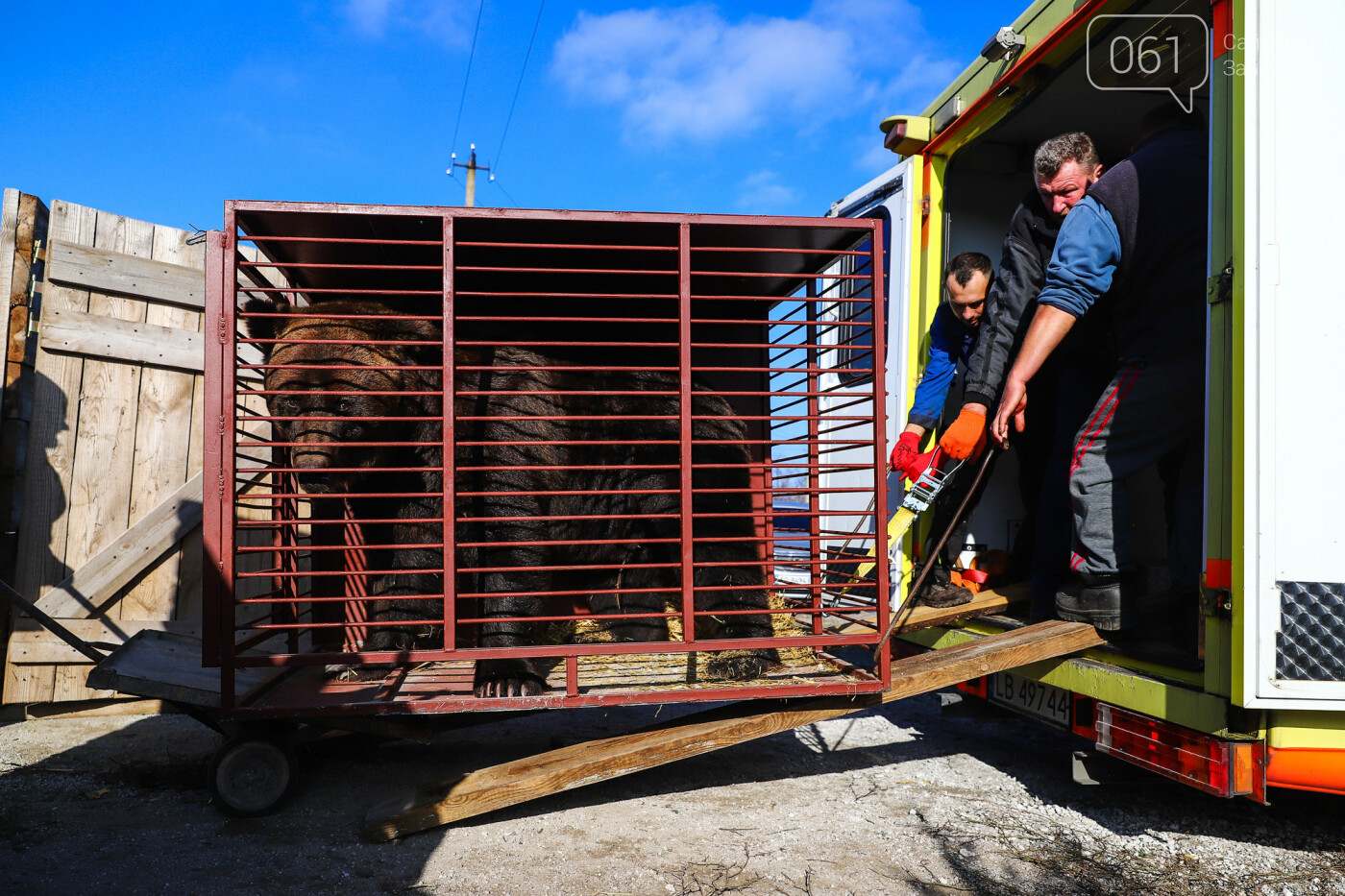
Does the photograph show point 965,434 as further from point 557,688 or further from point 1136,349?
point 557,688

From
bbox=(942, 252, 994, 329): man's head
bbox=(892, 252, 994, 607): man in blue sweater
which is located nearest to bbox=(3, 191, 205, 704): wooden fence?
bbox=(892, 252, 994, 607): man in blue sweater

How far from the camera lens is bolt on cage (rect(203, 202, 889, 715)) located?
2.54 metres

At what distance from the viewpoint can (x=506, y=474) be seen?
10.9ft

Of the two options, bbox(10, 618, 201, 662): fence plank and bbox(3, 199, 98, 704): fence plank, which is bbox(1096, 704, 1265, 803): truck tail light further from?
bbox(3, 199, 98, 704): fence plank

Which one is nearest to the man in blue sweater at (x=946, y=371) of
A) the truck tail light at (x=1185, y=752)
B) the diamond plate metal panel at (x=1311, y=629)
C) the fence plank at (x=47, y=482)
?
the truck tail light at (x=1185, y=752)

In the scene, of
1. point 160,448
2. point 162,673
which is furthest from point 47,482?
point 162,673

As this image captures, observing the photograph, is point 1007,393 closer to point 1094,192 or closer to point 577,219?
point 1094,192

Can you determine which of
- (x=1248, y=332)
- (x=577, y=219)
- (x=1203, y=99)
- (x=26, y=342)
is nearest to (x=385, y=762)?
(x=577, y=219)

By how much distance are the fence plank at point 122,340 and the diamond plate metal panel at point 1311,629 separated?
456 cm

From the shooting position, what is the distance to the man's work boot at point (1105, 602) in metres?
2.86

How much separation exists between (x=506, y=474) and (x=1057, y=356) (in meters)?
2.50

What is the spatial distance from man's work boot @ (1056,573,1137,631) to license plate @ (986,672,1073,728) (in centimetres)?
28

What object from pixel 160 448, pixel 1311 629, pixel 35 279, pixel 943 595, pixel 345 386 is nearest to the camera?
pixel 1311 629

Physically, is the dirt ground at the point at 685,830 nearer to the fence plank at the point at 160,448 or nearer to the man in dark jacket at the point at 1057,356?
the fence plank at the point at 160,448
